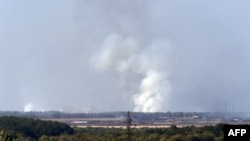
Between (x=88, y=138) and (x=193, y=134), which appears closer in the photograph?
(x=88, y=138)

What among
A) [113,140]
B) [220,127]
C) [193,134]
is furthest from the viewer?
[220,127]

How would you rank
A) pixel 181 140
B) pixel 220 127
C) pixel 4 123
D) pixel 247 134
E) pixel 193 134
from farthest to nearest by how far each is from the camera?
pixel 4 123, pixel 220 127, pixel 193 134, pixel 181 140, pixel 247 134

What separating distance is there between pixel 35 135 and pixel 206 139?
43318 mm

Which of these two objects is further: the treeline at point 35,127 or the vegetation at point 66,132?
the treeline at point 35,127

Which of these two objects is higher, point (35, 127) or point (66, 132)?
point (35, 127)

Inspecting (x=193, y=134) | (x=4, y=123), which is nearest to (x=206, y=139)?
(x=193, y=134)

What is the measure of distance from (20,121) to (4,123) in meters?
8.27

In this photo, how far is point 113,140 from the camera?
95000mm

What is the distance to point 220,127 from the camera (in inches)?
5044

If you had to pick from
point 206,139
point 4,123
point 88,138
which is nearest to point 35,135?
point 4,123

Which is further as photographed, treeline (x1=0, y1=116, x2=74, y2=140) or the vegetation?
treeline (x1=0, y1=116, x2=74, y2=140)

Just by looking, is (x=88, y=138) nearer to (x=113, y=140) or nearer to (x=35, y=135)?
(x=113, y=140)

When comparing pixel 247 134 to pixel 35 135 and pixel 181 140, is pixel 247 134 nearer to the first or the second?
pixel 181 140

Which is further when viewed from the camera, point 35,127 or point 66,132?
point 35,127
